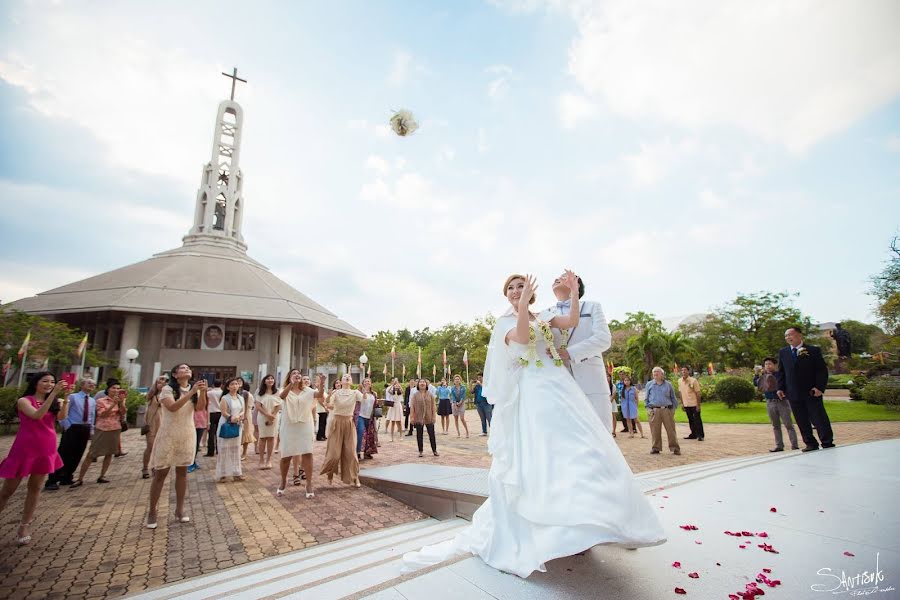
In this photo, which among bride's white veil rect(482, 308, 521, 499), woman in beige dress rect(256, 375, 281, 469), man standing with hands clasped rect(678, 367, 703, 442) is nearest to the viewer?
bride's white veil rect(482, 308, 521, 499)

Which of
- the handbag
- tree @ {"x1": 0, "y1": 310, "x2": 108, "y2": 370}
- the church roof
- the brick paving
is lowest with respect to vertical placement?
the brick paving

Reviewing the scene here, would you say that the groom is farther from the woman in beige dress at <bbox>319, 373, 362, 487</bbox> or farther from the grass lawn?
the grass lawn

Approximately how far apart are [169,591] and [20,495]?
5.89 m

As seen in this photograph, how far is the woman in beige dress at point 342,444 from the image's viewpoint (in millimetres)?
7520

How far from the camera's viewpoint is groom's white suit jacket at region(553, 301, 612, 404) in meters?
3.33

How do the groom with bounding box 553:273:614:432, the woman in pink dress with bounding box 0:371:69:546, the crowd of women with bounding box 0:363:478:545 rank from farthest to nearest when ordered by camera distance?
the crowd of women with bounding box 0:363:478:545 → the woman in pink dress with bounding box 0:371:69:546 → the groom with bounding box 553:273:614:432

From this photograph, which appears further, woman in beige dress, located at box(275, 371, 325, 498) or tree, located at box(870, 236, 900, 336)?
tree, located at box(870, 236, 900, 336)

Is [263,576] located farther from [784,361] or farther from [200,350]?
[200,350]

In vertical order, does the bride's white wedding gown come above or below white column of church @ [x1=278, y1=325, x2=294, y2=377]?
below

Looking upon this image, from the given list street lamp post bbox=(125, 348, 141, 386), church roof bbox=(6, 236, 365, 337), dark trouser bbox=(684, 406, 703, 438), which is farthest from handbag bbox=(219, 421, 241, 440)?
church roof bbox=(6, 236, 365, 337)

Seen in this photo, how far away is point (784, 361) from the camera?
24.0 ft

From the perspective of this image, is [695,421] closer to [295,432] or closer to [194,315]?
[295,432]

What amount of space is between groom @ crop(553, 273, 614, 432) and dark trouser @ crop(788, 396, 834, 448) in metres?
5.84

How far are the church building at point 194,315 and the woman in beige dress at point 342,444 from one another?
23.4 metres
